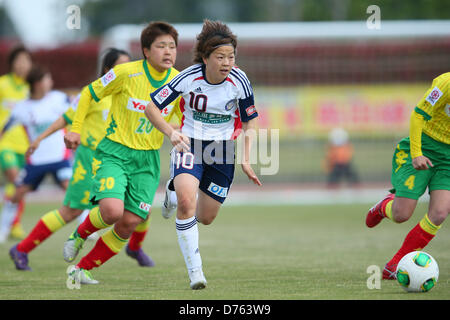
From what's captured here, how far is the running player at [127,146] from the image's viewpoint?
20.0ft

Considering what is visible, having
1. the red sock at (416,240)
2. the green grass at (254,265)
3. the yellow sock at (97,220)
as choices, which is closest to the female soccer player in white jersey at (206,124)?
the green grass at (254,265)

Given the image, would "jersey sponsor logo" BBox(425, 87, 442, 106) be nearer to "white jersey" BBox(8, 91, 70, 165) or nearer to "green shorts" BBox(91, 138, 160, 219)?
"green shorts" BBox(91, 138, 160, 219)

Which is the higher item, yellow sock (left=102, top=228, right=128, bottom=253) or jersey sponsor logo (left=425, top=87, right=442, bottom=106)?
jersey sponsor logo (left=425, top=87, right=442, bottom=106)

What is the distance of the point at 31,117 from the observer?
32.6 ft

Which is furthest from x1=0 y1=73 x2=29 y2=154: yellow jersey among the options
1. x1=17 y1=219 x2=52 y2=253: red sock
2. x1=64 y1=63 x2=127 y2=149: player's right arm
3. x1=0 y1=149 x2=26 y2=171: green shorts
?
x1=64 y1=63 x2=127 y2=149: player's right arm

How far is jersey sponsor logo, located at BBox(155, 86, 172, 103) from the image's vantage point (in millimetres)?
5836

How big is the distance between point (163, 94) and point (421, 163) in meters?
2.19

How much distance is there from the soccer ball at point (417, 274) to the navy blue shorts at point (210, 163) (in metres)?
1.63

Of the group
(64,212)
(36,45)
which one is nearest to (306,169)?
(36,45)

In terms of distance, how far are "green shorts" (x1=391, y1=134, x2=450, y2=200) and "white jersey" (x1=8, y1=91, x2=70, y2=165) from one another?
16.2ft
